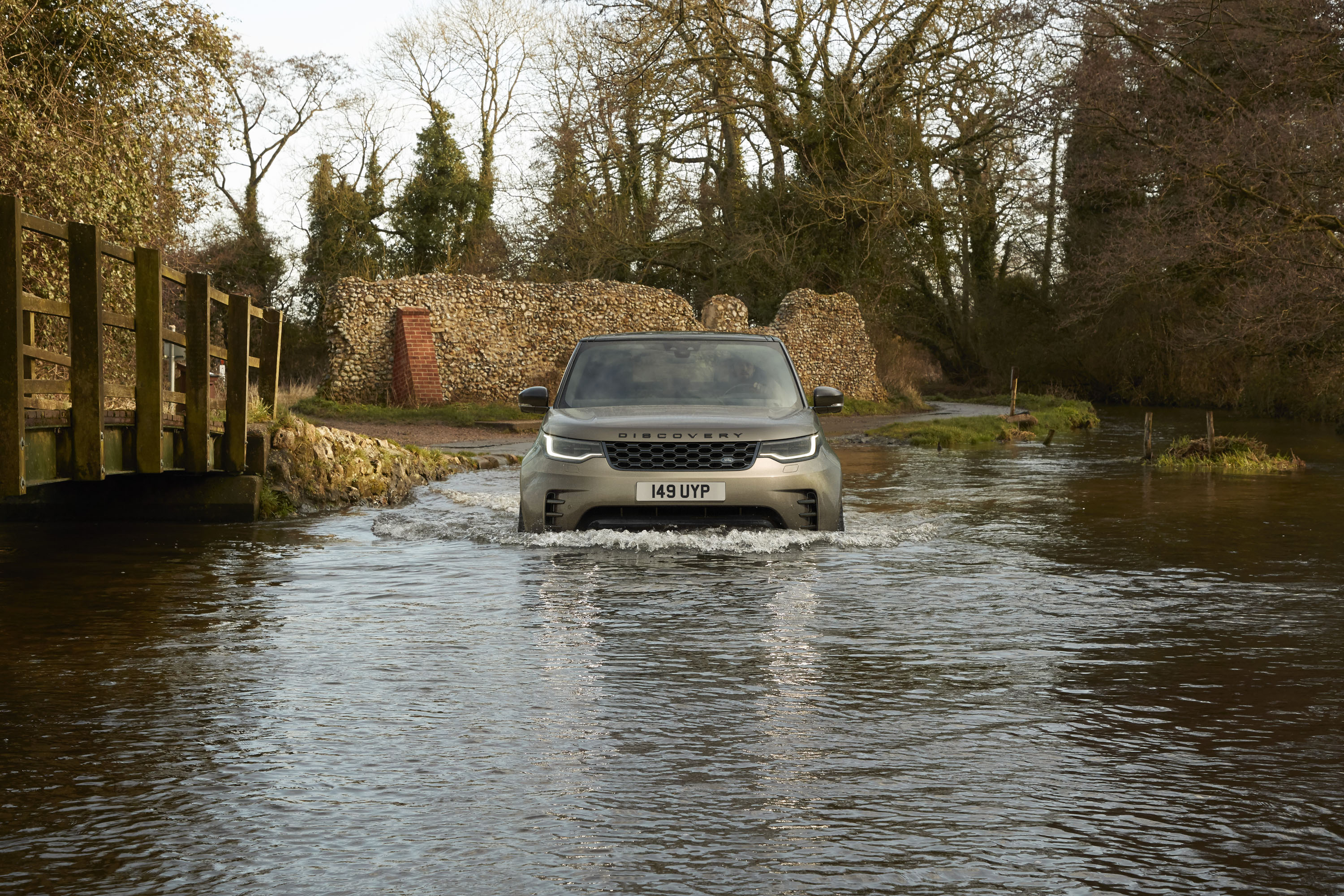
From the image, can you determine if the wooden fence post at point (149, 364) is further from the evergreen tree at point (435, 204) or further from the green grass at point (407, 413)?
the evergreen tree at point (435, 204)

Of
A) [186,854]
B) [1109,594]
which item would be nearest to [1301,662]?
[1109,594]

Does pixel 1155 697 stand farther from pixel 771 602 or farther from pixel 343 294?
pixel 343 294

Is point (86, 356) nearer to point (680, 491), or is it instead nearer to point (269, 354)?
point (680, 491)

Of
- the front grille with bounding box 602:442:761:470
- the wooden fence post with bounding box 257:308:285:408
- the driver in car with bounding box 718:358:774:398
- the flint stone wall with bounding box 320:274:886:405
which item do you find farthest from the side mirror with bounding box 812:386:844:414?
the flint stone wall with bounding box 320:274:886:405

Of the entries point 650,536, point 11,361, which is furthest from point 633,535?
point 11,361

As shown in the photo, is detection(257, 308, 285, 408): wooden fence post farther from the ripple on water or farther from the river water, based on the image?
the river water

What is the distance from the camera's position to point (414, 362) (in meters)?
41.3

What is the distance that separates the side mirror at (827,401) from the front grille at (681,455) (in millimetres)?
1164

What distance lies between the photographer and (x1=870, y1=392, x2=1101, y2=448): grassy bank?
30.1 metres

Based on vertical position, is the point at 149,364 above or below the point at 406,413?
above

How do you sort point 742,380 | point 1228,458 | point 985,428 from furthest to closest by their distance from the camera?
point 985,428
point 1228,458
point 742,380

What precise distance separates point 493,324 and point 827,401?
104 ft

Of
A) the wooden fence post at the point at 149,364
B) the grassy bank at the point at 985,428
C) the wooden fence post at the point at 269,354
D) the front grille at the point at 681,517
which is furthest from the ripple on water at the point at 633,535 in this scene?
the grassy bank at the point at 985,428

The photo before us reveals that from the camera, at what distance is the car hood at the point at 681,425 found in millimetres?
11102
